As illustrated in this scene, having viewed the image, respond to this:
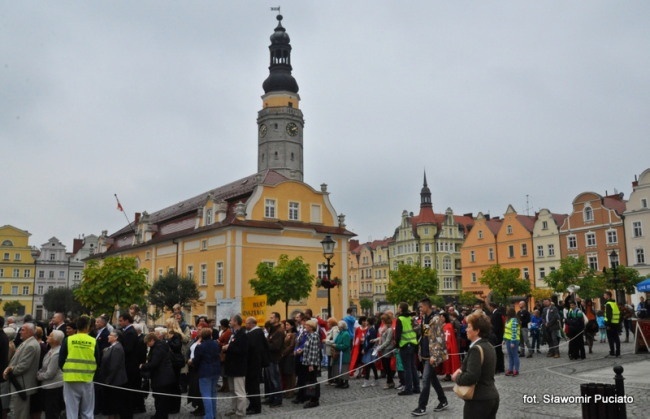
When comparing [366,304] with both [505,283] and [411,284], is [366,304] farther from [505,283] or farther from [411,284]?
[505,283]

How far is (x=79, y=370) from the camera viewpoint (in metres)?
8.97

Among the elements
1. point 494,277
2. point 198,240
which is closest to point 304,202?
point 198,240

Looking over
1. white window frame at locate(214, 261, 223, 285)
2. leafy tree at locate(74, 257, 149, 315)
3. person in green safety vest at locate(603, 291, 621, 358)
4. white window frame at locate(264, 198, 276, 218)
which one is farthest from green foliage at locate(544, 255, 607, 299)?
leafy tree at locate(74, 257, 149, 315)

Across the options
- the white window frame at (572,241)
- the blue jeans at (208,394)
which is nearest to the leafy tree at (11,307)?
the white window frame at (572,241)

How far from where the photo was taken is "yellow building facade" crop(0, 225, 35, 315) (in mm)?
78625

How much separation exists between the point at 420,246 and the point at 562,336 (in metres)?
60.7

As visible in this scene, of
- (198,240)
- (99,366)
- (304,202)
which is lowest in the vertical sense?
(99,366)

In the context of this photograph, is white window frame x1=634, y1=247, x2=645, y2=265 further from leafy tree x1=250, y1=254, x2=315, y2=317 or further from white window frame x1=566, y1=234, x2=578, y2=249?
leafy tree x1=250, y1=254, x2=315, y2=317

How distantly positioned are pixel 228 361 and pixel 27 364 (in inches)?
143

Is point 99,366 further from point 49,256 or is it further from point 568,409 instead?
point 49,256

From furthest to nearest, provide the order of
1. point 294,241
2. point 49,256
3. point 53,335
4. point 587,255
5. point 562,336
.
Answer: point 49,256, point 587,255, point 294,241, point 562,336, point 53,335

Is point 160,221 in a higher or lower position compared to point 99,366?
higher

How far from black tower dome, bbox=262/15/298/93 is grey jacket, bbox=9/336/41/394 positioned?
223 ft

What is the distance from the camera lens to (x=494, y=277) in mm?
58250
